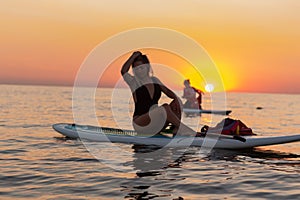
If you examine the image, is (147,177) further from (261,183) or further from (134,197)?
(261,183)

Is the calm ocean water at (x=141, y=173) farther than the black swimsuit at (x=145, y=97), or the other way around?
the black swimsuit at (x=145, y=97)

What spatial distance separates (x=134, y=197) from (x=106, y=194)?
48cm

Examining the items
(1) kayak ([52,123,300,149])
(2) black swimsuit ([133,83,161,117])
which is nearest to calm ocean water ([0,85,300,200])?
(1) kayak ([52,123,300,149])

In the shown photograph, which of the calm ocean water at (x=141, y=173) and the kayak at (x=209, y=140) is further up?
the kayak at (x=209, y=140)

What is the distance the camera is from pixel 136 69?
9.67 m

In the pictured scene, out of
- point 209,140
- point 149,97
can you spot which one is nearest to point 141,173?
point 149,97

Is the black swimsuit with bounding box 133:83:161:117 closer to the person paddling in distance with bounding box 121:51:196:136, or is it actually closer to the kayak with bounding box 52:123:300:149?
the person paddling in distance with bounding box 121:51:196:136

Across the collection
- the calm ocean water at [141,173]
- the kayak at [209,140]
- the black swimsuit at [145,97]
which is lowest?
the calm ocean water at [141,173]

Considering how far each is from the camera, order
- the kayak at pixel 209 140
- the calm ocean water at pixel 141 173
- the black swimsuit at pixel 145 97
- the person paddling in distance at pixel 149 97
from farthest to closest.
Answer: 1. the black swimsuit at pixel 145 97
2. the kayak at pixel 209 140
3. the person paddling in distance at pixel 149 97
4. the calm ocean water at pixel 141 173

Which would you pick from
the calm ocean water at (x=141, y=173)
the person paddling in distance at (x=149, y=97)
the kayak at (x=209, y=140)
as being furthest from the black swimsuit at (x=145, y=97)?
the calm ocean water at (x=141, y=173)

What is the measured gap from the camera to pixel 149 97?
10008 mm

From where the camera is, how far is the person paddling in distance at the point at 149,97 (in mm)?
9656

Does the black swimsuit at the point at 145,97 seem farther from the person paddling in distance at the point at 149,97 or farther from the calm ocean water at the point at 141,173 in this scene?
the calm ocean water at the point at 141,173

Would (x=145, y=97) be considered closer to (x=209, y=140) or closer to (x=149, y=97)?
(x=149, y=97)
